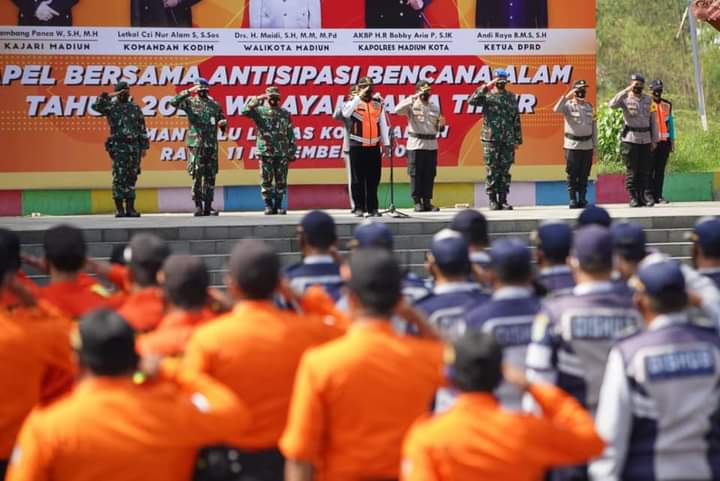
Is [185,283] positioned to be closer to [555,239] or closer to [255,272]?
[255,272]

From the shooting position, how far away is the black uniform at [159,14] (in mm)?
18031

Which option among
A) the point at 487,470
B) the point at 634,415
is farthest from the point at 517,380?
the point at 634,415

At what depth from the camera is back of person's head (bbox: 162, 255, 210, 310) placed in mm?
4492

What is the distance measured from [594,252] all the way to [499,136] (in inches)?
455

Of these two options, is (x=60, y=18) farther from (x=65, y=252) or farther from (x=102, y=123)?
(x=65, y=252)

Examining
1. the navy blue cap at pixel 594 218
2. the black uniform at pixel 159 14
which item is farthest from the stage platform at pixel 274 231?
the navy blue cap at pixel 594 218

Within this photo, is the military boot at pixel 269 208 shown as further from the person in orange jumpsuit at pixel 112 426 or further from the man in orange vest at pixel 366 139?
the person in orange jumpsuit at pixel 112 426

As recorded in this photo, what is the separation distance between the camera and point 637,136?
1658 centimetres

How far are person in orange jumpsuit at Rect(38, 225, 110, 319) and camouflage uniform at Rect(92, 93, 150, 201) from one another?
9.58 m

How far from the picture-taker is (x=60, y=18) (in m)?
17.8

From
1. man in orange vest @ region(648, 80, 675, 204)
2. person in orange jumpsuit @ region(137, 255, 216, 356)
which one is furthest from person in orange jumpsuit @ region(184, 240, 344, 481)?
man in orange vest @ region(648, 80, 675, 204)

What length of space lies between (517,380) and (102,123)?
14991mm

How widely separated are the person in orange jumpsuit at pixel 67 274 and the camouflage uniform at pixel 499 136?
10851 mm

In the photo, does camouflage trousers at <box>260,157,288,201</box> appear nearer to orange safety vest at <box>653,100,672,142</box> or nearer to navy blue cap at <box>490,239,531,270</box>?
orange safety vest at <box>653,100,672,142</box>
